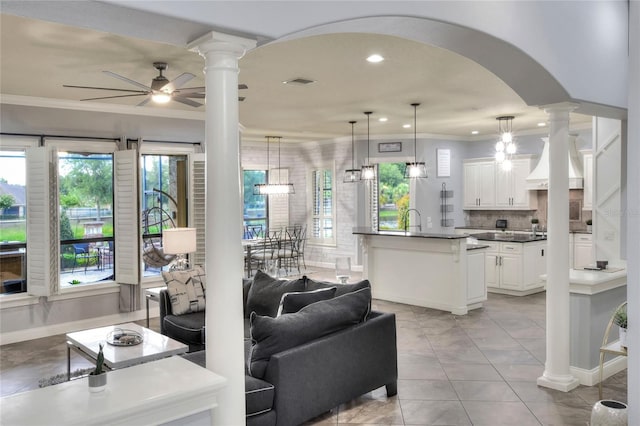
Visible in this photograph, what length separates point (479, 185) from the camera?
10633 millimetres

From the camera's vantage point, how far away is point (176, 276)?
5363mm

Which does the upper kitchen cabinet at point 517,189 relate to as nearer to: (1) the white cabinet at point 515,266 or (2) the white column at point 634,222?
(1) the white cabinet at point 515,266

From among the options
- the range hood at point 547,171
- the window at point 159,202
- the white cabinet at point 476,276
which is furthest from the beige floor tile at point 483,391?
the range hood at point 547,171

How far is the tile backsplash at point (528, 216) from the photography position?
931cm

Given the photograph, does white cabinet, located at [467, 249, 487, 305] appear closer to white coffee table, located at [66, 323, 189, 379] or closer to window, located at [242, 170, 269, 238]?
white coffee table, located at [66, 323, 189, 379]

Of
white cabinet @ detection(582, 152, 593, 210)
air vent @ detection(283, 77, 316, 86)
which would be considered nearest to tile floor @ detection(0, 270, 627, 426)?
white cabinet @ detection(582, 152, 593, 210)

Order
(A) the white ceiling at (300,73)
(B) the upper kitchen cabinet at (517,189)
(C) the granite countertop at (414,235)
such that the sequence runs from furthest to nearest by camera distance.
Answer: (B) the upper kitchen cabinet at (517,189) < (C) the granite countertop at (414,235) < (A) the white ceiling at (300,73)

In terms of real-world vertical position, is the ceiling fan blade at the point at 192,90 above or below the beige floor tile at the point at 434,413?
above

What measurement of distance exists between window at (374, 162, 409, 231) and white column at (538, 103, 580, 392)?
669cm

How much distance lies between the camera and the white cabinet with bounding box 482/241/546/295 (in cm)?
816

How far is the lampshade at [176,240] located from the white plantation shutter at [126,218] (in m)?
1.06

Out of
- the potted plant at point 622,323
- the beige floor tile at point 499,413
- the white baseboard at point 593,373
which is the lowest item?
the beige floor tile at point 499,413

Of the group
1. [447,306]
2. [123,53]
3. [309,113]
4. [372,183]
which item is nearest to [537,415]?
[447,306]

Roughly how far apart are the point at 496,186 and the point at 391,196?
7.37 feet
